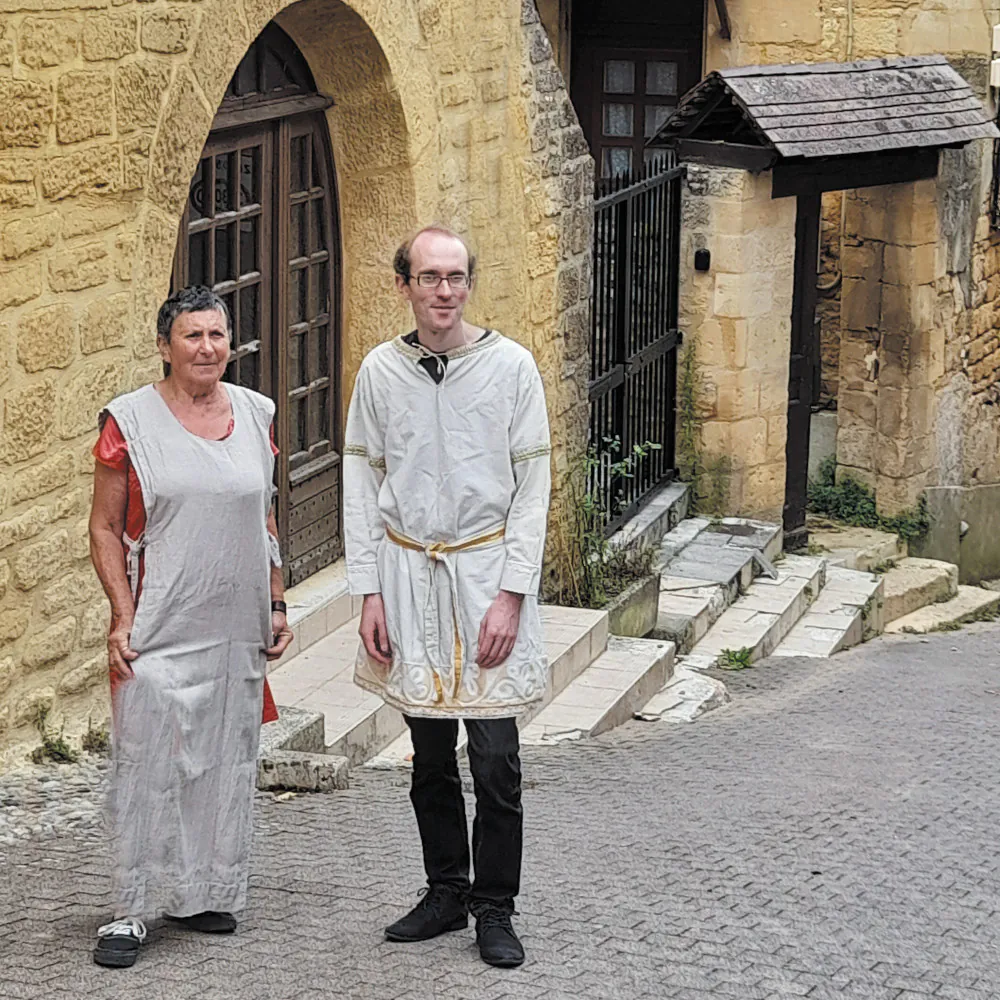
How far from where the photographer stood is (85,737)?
625 centimetres

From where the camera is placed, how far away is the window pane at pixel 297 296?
8.12m

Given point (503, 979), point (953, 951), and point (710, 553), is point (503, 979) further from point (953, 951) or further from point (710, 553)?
point (710, 553)

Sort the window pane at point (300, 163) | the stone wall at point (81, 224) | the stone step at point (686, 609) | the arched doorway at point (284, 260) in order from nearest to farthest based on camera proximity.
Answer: the stone wall at point (81, 224) < the arched doorway at point (284, 260) < the window pane at point (300, 163) < the stone step at point (686, 609)

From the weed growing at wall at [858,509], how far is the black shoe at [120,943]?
9203 millimetres

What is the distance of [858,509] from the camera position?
43.2 feet

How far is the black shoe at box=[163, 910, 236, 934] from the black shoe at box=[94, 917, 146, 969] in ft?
0.46

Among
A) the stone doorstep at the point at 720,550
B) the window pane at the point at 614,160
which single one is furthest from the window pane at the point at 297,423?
the window pane at the point at 614,160

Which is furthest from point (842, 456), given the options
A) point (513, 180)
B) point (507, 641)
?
point (507, 641)

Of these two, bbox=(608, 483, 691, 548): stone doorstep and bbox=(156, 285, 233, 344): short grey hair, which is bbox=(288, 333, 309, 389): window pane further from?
bbox=(156, 285, 233, 344): short grey hair

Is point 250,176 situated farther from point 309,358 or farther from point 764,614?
point 764,614

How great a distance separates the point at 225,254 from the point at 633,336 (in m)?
4.09

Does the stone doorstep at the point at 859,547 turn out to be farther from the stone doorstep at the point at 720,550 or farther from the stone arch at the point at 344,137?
the stone arch at the point at 344,137

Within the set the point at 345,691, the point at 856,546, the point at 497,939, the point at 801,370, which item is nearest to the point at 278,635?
the point at 497,939

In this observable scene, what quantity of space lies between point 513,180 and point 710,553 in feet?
9.99
